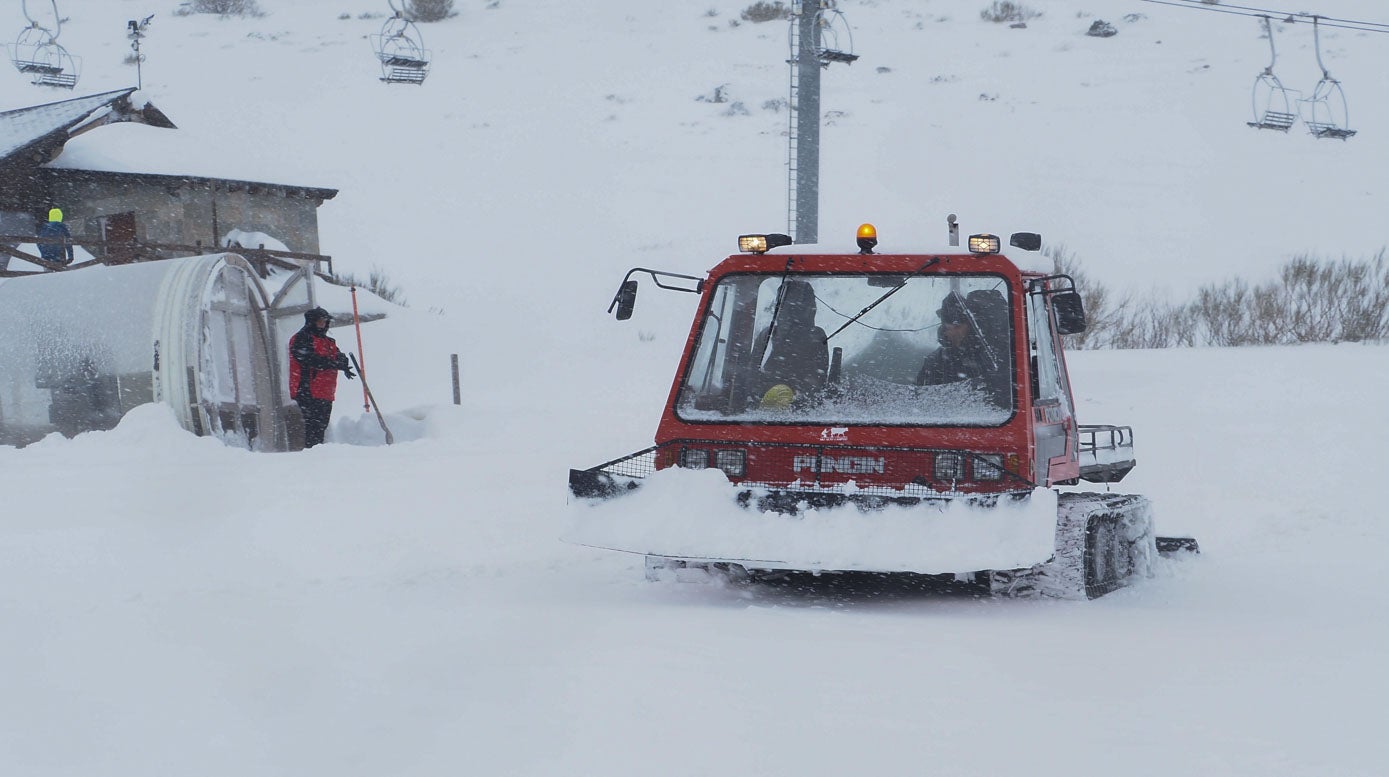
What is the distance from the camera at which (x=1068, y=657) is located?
531 cm

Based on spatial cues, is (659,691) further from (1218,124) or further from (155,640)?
(1218,124)

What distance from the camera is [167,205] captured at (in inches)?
1080

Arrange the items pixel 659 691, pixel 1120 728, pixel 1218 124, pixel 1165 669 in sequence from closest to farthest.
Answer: pixel 1120 728, pixel 659 691, pixel 1165 669, pixel 1218 124

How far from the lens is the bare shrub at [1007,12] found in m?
57.6

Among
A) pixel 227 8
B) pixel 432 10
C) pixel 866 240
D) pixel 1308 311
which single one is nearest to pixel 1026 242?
pixel 866 240

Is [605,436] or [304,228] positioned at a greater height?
[304,228]

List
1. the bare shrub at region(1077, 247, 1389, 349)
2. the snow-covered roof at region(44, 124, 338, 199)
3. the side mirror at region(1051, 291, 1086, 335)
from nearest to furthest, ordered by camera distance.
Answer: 1. the side mirror at region(1051, 291, 1086, 335)
2. the bare shrub at region(1077, 247, 1389, 349)
3. the snow-covered roof at region(44, 124, 338, 199)

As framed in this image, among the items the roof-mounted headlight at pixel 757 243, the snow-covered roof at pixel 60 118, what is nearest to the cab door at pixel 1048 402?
the roof-mounted headlight at pixel 757 243

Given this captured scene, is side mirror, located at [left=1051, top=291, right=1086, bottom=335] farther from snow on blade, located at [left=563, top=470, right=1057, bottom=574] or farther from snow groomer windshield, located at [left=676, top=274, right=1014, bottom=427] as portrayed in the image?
snow on blade, located at [left=563, top=470, right=1057, bottom=574]

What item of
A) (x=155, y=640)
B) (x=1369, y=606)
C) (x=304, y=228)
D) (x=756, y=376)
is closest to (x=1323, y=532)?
(x=1369, y=606)

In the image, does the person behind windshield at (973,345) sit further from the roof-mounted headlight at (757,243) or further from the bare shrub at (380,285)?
the bare shrub at (380,285)

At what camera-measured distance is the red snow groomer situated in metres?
6.16

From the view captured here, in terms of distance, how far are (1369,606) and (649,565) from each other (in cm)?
331

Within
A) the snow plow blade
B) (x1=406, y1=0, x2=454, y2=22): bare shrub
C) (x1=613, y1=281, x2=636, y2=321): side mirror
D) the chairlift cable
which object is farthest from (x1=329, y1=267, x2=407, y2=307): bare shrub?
(x1=406, y1=0, x2=454, y2=22): bare shrub
